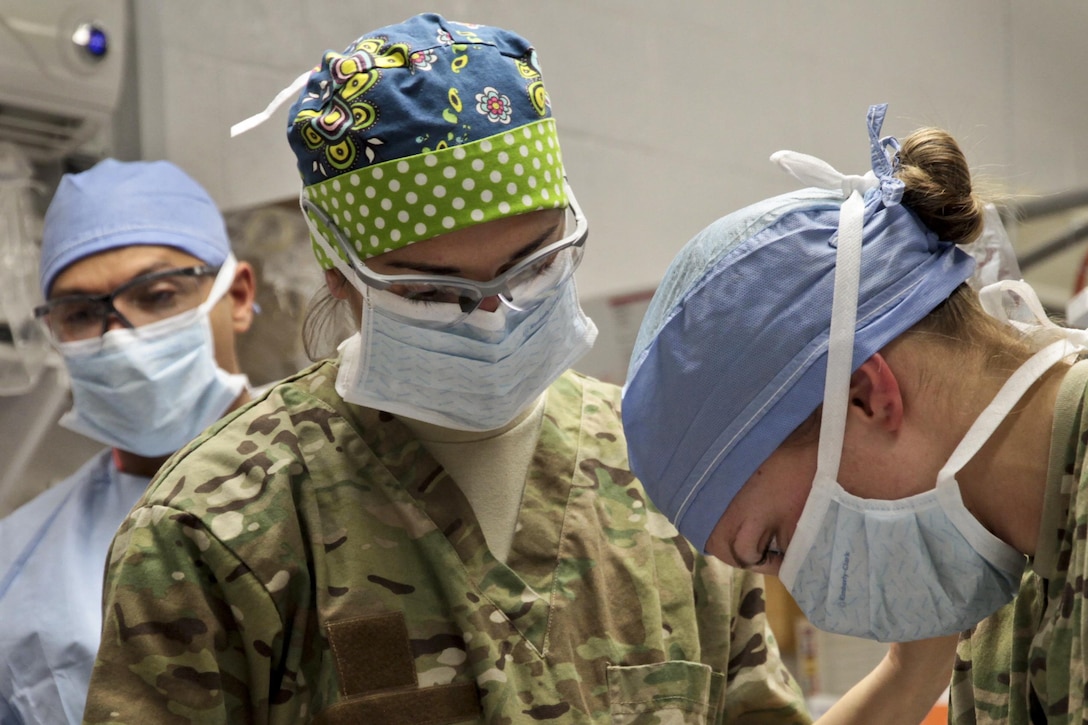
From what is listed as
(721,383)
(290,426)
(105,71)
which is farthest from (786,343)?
(105,71)

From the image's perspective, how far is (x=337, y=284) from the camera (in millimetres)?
1496

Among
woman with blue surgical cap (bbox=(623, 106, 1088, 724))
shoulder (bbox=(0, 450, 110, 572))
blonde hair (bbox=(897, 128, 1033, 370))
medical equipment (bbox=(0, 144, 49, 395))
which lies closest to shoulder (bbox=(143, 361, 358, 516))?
woman with blue surgical cap (bbox=(623, 106, 1088, 724))

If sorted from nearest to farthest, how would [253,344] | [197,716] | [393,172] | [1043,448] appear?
[1043,448] → [197,716] → [393,172] → [253,344]

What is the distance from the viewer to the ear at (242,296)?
7.72 ft

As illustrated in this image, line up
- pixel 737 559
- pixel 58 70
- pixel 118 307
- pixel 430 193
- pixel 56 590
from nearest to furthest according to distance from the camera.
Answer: pixel 737 559 → pixel 430 193 → pixel 56 590 → pixel 118 307 → pixel 58 70

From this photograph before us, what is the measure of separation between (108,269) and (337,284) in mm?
895

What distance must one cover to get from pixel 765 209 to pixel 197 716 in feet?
Result: 2.49

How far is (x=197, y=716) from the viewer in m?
1.28

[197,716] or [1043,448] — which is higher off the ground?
[1043,448]

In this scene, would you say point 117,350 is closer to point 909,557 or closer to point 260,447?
point 260,447

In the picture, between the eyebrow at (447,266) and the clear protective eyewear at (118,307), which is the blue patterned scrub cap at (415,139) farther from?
the clear protective eyewear at (118,307)

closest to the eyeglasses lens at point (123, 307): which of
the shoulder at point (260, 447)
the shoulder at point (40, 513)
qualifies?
the shoulder at point (40, 513)

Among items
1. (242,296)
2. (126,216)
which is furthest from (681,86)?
(126,216)

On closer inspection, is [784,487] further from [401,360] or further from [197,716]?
[197,716]
